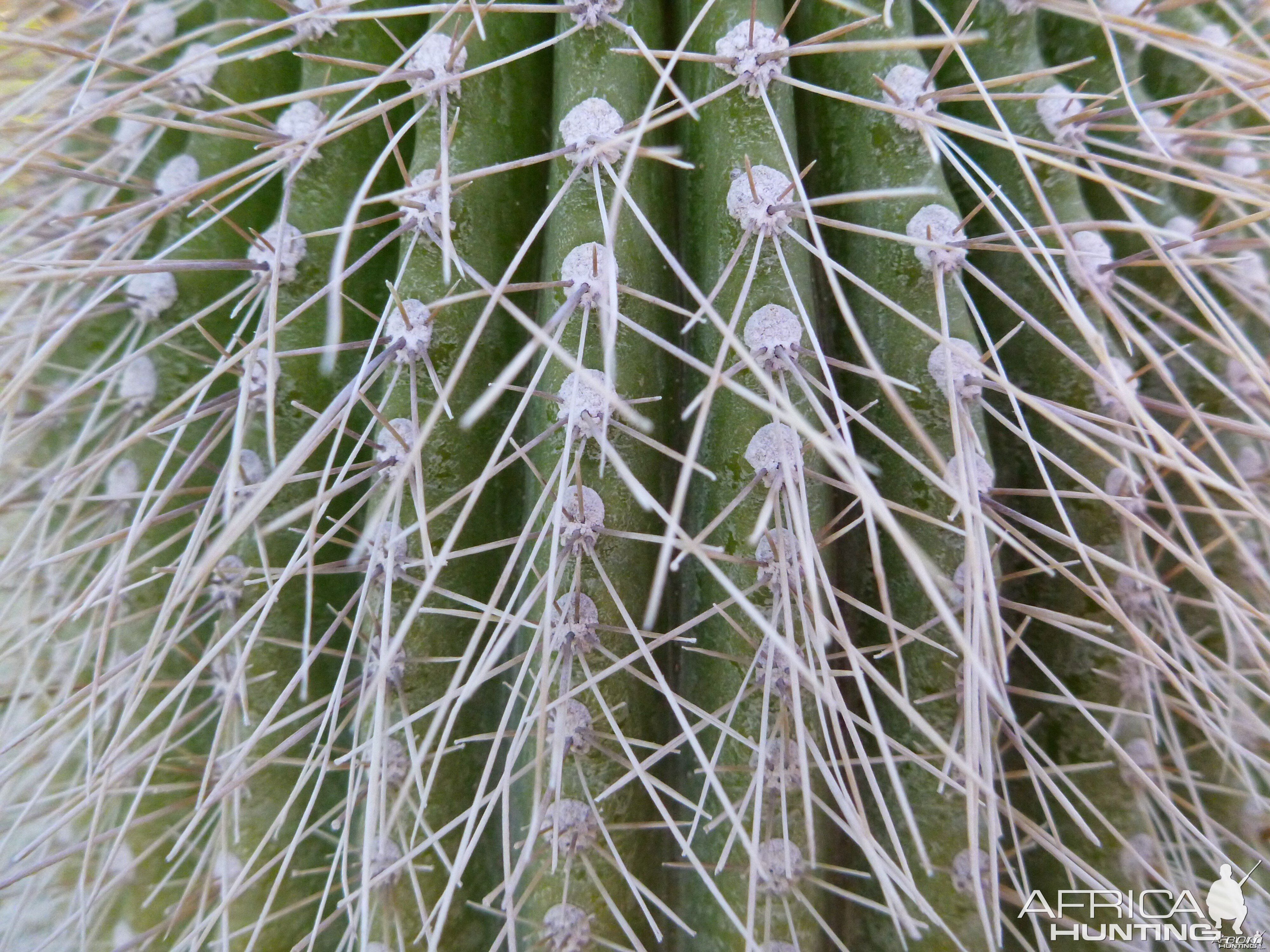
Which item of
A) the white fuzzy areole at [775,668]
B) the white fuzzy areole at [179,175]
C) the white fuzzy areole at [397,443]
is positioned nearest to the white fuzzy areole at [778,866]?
the white fuzzy areole at [775,668]

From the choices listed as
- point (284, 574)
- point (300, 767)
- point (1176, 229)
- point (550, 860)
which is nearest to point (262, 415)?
point (284, 574)

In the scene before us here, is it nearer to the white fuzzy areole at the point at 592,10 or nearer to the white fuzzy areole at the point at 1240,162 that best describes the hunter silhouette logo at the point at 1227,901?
the white fuzzy areole at the point at 1240,162

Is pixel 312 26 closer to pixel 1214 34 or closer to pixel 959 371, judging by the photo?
pixel 959 371

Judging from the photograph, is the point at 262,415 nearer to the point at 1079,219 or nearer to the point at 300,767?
the point at 300,767

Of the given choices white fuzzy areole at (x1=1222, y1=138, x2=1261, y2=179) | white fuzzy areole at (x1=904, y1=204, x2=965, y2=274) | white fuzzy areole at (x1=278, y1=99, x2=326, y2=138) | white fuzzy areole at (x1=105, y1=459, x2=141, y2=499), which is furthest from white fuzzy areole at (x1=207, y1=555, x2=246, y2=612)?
white fuzzy areole at (x1=1222, y1=138, x2=1261, y2=179)

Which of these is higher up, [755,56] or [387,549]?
[755,56]

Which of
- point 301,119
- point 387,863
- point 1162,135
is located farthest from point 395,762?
point 1162,135
